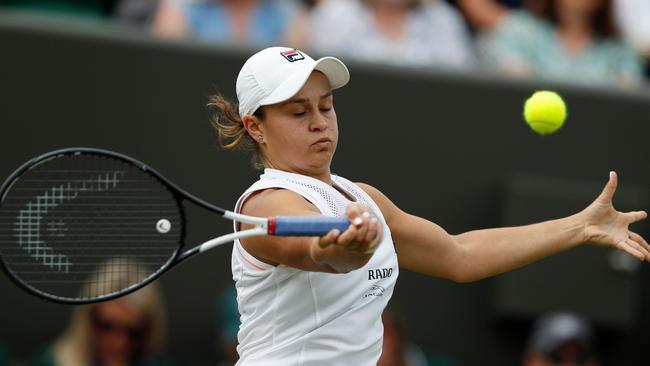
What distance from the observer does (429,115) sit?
8.29 metres

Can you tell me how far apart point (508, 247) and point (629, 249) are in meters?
0.47

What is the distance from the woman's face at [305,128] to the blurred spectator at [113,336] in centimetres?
312

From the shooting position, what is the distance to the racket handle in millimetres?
4105

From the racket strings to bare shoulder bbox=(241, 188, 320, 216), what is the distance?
0.26 metres

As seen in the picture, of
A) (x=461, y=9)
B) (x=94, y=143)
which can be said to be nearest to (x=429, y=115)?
(x=461, y=9)

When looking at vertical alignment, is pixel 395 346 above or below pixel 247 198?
below

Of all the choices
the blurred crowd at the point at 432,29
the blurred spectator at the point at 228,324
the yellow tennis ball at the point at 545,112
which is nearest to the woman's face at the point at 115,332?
the blurred spectator at the point at 228,324

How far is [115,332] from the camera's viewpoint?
25.2 feet

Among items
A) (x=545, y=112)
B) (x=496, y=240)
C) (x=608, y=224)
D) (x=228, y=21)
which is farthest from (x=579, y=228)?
(x=228, y=21)

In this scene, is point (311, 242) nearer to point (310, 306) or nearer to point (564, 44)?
point (310, 306)

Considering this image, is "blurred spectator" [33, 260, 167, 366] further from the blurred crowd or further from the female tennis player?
the female tennis player

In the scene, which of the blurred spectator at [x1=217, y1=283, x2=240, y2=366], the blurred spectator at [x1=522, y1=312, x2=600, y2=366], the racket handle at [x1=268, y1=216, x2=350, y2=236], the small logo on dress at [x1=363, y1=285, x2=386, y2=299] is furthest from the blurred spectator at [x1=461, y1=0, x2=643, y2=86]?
the racket handle at [x1=268, y1=216, x2=350, y2=236]

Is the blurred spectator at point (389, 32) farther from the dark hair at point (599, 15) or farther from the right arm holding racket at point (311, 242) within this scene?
the right arm holding racket at point (311, 242)

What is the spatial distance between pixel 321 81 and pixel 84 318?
3.46 meters
